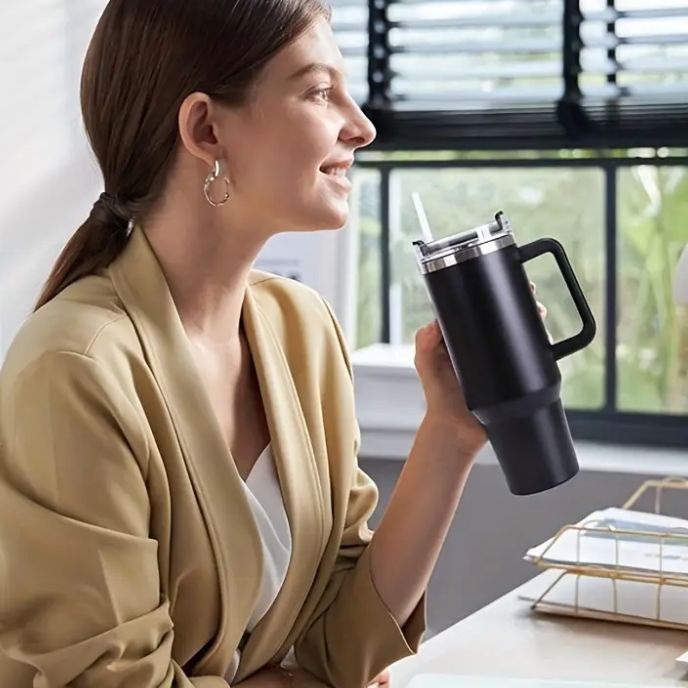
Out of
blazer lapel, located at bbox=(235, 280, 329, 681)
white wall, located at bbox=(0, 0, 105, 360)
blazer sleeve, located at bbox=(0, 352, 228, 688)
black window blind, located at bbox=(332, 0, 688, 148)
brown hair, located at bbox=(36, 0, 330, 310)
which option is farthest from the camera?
black window blind, located at bbox=(332, 0, 688, 148)

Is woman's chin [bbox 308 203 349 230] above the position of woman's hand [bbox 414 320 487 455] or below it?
above

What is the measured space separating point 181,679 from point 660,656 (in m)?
0.53

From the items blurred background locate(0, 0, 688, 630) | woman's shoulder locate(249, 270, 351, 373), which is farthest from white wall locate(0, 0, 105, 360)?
woman's shoulder locate(249, 270, 351, 373)

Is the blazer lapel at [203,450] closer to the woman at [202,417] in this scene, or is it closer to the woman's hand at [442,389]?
the woman at [202,417]

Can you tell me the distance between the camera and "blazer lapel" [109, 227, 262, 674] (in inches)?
49.0

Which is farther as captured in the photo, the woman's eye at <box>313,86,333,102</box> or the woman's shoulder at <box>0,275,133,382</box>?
the woman's eye at <box>313,86,333,102</box>

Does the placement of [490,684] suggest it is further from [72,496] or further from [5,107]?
[5,107]

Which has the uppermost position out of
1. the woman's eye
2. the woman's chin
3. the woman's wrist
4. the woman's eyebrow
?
the woman's eyebrow

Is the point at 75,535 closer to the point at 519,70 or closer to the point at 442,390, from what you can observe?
the point at 442,390

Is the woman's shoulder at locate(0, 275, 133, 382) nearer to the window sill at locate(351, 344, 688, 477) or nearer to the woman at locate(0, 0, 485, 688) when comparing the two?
the woman at locate(0, 0, 485, 688)

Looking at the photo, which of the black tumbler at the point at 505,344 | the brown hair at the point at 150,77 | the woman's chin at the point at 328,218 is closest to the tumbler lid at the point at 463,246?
the black tumbler at the point at 505,344

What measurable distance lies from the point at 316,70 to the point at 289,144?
0.26 feet

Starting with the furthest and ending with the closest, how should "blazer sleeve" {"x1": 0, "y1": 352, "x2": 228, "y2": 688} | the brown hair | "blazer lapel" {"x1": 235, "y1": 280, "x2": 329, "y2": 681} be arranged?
1. "blazer lapel" {"x1": 235, "y1": 280, "x2": 329, "y2": 681}
2. the brown hair
3. "blazer sleeve" {"x1": 0, "y1": 352, "x2": 228, "y2": 688}

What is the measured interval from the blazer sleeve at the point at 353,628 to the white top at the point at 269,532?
Answer: 0.10 m
